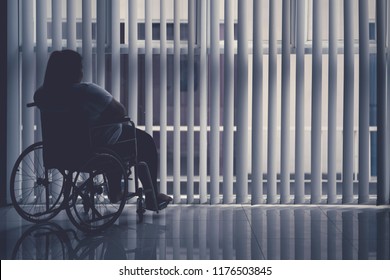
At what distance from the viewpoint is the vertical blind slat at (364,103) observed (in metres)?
4.31

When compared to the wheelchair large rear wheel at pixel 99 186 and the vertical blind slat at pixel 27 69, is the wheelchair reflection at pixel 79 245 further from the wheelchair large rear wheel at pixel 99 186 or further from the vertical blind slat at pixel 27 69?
the vertical blind slat at pixel 27 69

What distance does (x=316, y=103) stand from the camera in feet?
14.4

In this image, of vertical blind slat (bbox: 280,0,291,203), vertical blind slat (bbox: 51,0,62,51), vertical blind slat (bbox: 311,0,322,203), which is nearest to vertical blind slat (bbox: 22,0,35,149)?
vertical blind slat (bbox: 51,0,62,51)

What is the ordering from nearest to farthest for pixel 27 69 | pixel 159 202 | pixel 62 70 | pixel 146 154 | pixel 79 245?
pixel 79 245 < pixel 62 70 < pixel 146 154 < pixel 159 202 < pixel 27 69

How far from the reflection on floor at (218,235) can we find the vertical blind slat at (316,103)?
0.18 m

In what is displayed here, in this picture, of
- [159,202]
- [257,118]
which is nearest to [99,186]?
[159,202]

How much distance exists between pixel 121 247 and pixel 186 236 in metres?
0.42

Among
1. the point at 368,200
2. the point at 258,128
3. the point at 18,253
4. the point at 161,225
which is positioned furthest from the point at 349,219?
the point at 18,253

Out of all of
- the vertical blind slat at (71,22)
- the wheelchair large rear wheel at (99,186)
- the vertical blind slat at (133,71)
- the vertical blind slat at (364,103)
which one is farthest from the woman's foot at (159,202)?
the vertical blind slat at (364,103)

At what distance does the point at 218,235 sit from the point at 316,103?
1.38 metres

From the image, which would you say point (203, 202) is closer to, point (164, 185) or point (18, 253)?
point (164, 185)

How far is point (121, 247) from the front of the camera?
312 cm

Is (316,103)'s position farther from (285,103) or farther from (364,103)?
(364,103)

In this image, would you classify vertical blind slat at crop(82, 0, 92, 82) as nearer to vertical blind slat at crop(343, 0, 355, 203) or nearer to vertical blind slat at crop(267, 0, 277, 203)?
vertical blind slat at crop(267, 0, 277, 203)
